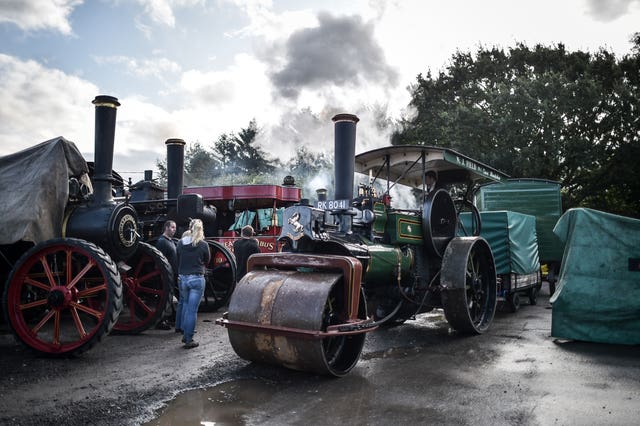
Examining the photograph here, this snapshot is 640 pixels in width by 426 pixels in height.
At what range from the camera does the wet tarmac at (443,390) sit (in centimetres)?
299

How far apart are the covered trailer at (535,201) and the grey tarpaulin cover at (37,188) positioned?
7.76 metres

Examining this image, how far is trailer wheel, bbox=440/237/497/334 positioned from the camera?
206 inches

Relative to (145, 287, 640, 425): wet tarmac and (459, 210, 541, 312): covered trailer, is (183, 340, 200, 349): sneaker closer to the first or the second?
(145, 287, 640, 425): wet tarmac

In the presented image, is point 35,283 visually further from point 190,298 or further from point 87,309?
point 190,298

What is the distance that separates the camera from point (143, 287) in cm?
603

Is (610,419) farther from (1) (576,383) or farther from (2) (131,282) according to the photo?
(2) (131,282)

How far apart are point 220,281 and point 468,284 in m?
3.86

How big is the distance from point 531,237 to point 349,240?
4840 millimetres

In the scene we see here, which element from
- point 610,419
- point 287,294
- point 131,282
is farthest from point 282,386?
point 131,282

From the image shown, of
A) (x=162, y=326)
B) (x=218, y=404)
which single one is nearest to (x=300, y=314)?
(x=218, y=404)

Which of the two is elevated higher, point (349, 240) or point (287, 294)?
point (349, 240)

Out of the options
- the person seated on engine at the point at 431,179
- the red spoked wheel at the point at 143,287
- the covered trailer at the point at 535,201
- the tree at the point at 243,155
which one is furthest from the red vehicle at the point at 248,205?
the tree at the point at 243,155

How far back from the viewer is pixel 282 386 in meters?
3.62

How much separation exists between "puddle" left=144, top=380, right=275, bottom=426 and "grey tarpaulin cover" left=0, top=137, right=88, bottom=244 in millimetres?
2416
